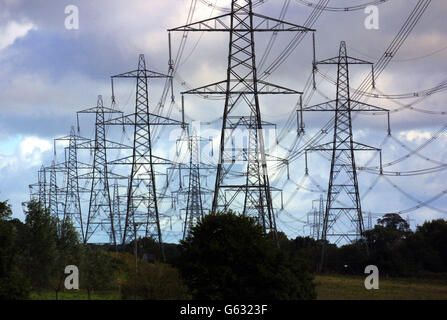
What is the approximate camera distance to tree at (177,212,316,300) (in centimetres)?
6688

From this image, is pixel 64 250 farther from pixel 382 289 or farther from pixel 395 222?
pixel 395 222

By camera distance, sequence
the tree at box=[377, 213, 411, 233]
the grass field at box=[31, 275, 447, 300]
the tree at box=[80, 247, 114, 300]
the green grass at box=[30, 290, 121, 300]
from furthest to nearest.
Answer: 1. the tree at box=[377, 213, 411, 233]
2. the tree at box=[80, 247, 114, 300]
3. the green grass at box=[30, 290, 121, 300]
4. the grass field at box=[31, 275, 447, 300]

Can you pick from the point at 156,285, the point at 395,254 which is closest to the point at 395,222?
the point at 395,254

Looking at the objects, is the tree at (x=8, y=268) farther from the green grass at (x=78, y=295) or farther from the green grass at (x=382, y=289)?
the green grass at (x=382, y=289)

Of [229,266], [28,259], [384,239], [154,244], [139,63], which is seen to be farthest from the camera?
[154,244]

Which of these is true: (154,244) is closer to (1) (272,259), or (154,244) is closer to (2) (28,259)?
(2) (28,259)

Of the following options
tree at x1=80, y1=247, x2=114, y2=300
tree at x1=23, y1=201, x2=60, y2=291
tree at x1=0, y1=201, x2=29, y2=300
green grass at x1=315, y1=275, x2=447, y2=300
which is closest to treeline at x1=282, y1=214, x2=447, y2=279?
green grass at x1=315, y1=275, x2=447, y2=300

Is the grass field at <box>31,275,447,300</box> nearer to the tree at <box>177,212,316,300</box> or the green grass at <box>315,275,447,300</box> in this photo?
the green grass at <box>315,275,447,300</box>

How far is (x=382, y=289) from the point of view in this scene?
288 ft

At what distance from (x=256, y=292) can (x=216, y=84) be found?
1674cm

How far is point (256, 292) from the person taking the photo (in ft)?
222

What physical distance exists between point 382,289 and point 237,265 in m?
25.0

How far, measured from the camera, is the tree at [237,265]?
219ft
